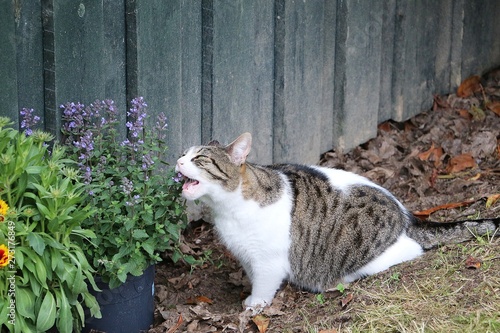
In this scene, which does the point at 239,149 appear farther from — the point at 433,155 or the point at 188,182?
the point at 433,155

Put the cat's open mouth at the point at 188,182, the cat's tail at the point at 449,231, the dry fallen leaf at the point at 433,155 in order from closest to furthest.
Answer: the cat's open mouth at the point at 188,182, the cat's tail at the point at 449,231, the dry fallen leaf at the point at 433,155

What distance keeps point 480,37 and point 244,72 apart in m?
3.85

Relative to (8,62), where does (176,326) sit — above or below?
below

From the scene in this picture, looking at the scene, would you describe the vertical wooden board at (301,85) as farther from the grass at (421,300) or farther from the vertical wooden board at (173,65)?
the grass at (421,300)

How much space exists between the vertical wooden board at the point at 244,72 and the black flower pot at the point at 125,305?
1548mm

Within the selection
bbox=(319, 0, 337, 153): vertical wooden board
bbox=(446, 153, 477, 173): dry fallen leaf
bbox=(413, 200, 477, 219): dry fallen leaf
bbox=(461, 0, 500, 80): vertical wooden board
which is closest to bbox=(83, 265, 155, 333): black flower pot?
bbox=(413, 200, 477, 219): dry fallen leaf

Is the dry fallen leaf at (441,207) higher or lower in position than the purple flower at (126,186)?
lower

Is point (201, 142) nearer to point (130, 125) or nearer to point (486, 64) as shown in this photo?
point (130, 125)

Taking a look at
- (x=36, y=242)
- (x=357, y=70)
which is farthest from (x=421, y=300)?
(x=357, y=70)

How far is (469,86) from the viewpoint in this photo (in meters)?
8.92

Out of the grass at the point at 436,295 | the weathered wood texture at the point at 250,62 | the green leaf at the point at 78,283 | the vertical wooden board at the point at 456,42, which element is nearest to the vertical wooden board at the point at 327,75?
the weathered wood texture at the point at 250,62

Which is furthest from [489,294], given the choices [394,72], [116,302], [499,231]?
[394,72]

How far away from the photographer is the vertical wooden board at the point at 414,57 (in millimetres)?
7884

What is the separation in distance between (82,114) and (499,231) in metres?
2.50
